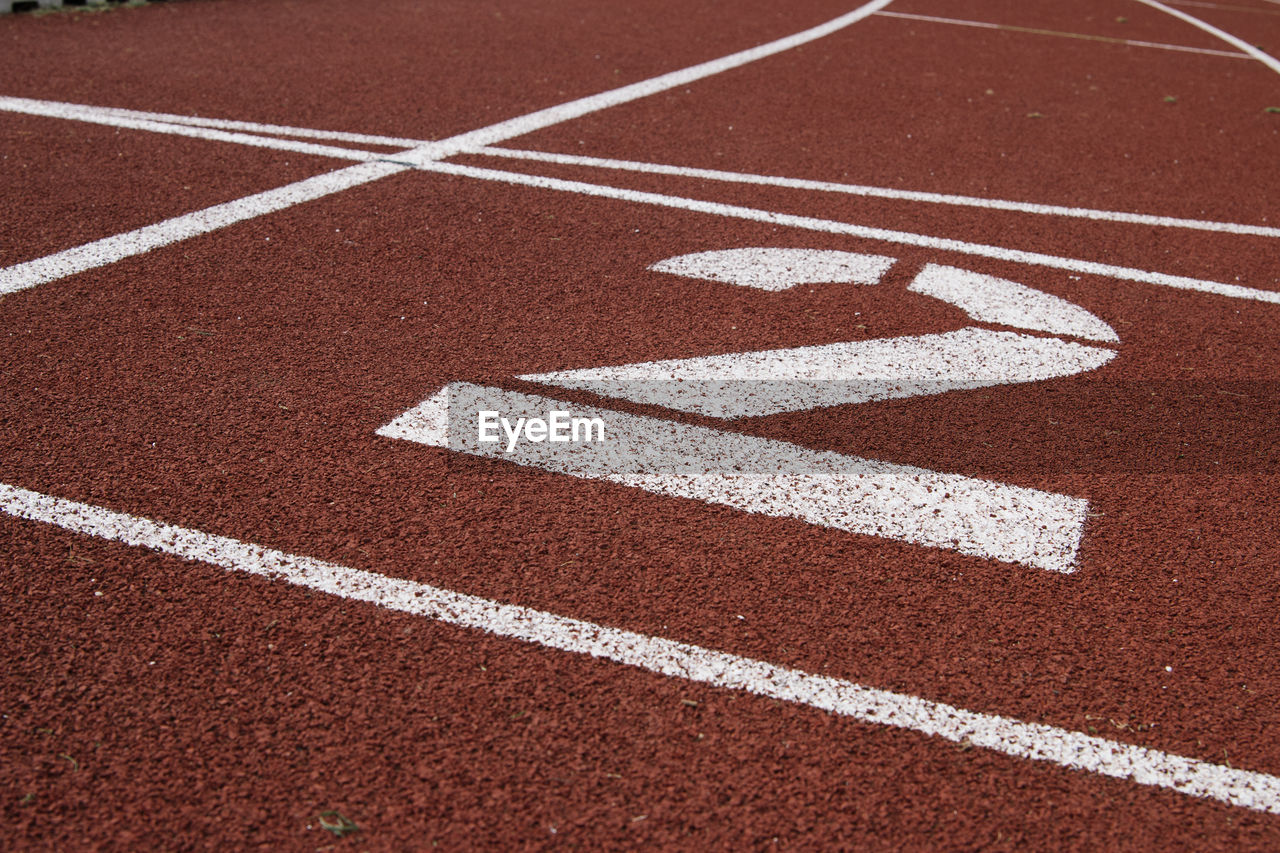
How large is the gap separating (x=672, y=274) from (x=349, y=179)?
6.22 ft

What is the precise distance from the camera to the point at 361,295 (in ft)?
14.1

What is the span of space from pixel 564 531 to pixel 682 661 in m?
0.60

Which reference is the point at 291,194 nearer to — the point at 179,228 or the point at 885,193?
the point at 179,228

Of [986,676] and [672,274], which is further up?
[672,274]

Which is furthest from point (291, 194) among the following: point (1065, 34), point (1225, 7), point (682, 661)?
point (1225, 7)

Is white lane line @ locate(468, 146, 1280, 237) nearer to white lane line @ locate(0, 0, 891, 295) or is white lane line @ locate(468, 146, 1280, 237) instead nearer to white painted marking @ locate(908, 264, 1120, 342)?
white lane line @ locate(0, 0, 891, 295)

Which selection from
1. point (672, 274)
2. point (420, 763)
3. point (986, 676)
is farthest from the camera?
point (672, 274)

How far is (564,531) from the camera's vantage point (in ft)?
9.96

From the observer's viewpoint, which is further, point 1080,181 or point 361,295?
point 1080,181

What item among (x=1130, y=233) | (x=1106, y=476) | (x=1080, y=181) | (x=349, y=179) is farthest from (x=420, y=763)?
(x=1080, y=181)

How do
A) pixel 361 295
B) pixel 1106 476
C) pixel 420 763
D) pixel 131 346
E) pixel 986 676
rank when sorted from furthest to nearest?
pixel 361 295 < pixel 131 346 < pixel 1106 476 < pixel 986 676 < pixel 420 763

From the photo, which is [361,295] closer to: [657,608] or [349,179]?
[349,179]

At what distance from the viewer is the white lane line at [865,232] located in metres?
4.90

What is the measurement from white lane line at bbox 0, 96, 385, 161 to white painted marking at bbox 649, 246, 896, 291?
2077 millimetres
